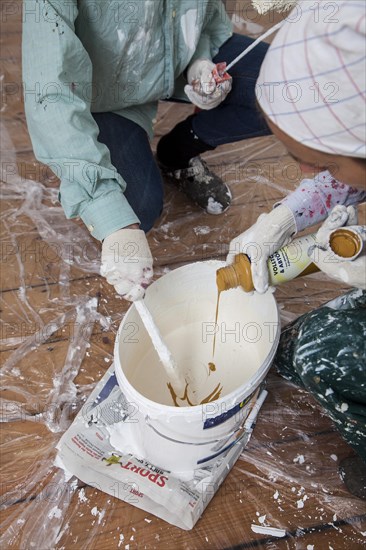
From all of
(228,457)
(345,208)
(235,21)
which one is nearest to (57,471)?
(228,457)

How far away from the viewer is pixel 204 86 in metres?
1.08

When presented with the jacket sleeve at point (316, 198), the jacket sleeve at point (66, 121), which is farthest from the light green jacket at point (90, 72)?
the jacket sleeve at point (316, 198)

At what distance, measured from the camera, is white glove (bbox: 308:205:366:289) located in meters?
0.71

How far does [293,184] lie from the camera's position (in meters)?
1.38

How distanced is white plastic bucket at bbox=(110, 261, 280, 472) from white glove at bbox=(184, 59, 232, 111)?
1.26 ft

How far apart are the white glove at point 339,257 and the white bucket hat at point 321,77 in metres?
0.17

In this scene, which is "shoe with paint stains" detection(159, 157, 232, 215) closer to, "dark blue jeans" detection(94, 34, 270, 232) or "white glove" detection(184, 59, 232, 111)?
"dark blue jeans" detection(94, 34, 270, 232)

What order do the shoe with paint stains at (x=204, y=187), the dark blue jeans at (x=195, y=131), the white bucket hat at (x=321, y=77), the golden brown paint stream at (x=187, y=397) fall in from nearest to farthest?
the white bucket hat at (x=321, y=77)
the golden brown paint stream at (x=187, y=397)
the dark blue jeans at (x=195, y=131)
the shoe with paint stains at (x=204, y=187)

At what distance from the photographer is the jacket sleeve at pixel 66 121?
848mm

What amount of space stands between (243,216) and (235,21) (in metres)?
0.83

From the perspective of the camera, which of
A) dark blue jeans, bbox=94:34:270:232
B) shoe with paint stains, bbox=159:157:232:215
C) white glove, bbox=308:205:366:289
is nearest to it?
white glove, bbox=308:205:366:289

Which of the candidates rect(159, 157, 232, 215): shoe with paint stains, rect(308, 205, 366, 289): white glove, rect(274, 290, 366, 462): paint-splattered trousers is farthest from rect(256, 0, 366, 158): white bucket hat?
rect(159, 157, 232, 215): shoe with paint stains

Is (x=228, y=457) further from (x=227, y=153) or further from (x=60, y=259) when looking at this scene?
(x=227, y=153)

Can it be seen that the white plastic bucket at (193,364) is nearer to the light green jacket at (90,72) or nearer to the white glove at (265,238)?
the white glove at (265,238)
